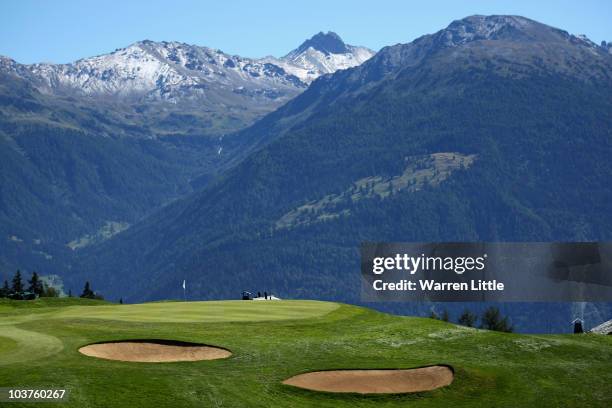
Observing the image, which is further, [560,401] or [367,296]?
[367,296]

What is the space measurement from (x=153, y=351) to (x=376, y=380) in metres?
11.1

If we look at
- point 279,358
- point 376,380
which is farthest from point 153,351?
point 376,380

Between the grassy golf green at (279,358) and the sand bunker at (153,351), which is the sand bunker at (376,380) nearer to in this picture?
the grassy golf green at (279,358)

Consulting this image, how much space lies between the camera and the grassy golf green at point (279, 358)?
4391cm

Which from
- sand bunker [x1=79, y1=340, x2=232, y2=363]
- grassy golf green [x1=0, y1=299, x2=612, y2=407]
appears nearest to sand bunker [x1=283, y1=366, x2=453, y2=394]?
grassy golf green [x1=0, y1=299, x2=612, y2=407]

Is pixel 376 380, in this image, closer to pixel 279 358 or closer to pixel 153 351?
pixel 279 358

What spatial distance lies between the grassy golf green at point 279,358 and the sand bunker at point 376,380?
681 millimetres

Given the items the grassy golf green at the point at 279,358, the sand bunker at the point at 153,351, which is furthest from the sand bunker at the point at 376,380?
the sand bunker at the point at 153,351

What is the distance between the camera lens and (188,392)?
4350 cm

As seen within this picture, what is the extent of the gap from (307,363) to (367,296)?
12.6m

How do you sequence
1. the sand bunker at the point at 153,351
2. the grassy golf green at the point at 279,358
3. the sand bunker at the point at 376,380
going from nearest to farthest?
1. the grassy golf green at the point at 279,358
2. the sand bunker at the point at 376,380
3. the sand bunker at the point at 153,351

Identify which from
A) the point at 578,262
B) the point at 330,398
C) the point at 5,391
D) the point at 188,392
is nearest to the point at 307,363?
the point at 330,398

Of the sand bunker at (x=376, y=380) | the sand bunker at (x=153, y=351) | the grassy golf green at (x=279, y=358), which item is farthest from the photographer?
the sand bunker at (x=153, y=351)

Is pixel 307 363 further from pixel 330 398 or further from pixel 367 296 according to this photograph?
pixel 367 296
